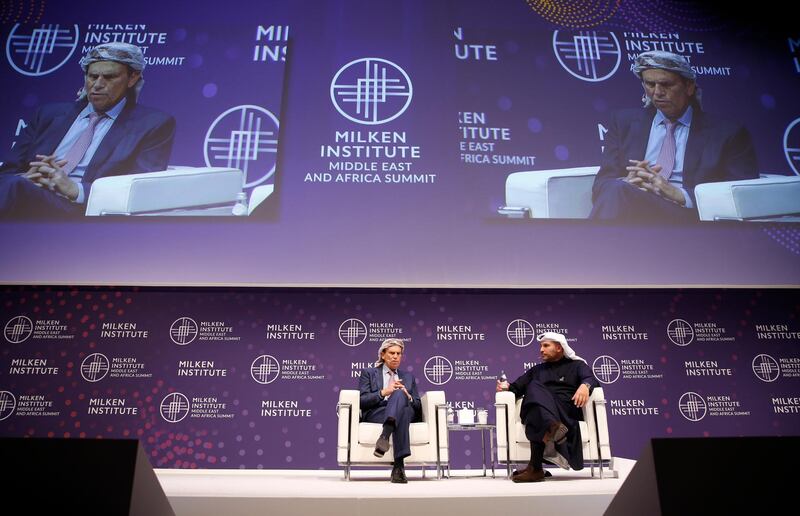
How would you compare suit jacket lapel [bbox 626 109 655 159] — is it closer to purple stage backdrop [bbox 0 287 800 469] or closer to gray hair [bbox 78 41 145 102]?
purple stage backdrop [bbox 0 287 800 469]

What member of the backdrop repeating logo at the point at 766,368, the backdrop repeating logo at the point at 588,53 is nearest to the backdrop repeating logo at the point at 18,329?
the backdrop repeating logo at the point at 588,53

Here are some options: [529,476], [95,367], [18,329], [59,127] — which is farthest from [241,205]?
[529,476]

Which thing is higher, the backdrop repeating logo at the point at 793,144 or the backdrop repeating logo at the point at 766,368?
the backdrop repeating logo at the point at 793,144

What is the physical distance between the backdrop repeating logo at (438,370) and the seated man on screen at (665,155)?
170 cm

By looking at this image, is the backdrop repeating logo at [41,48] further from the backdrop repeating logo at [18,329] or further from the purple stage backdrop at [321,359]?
the backdrop repeating logo at [18,329]

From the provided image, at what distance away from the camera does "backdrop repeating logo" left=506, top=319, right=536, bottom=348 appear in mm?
5555

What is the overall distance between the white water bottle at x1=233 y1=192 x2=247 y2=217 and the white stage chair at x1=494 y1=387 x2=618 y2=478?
7.94 ft

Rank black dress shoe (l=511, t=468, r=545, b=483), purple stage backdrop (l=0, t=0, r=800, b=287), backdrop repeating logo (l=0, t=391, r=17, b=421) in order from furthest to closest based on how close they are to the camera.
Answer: backdrop repeating logo (l=0, t=391, r=17, b=421) < purple stage backdrop (l=0, t=0, r=800, b=287) < black dress shoe (l=511, t=468, r=545, b=483)

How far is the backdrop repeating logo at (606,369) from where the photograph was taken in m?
5.52

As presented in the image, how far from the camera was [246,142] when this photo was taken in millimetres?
5262

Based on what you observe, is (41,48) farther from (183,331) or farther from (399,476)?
(399,476)

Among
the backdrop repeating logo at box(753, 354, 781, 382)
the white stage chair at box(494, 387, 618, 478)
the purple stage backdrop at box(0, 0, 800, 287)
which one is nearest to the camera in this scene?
the white stage chair at box(494, 387, 618, 478)

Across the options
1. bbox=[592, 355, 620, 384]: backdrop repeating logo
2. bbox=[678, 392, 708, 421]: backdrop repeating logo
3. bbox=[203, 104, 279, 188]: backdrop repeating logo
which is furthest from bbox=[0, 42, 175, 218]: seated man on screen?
bbox=[678, 392, 708, 421]: backdrop repeating logo

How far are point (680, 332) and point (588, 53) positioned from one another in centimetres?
254
